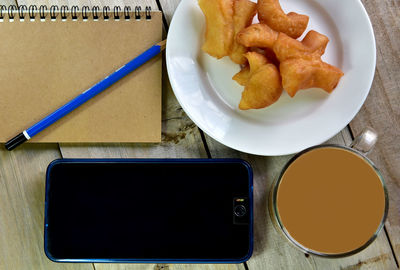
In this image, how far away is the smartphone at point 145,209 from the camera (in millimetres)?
678

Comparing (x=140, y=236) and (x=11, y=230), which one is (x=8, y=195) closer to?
(x=11, y=230)

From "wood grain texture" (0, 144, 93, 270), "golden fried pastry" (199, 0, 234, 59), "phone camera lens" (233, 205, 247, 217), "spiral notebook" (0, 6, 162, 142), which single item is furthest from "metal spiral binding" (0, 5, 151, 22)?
"phone camera lens" (233, 205, 247, 217)

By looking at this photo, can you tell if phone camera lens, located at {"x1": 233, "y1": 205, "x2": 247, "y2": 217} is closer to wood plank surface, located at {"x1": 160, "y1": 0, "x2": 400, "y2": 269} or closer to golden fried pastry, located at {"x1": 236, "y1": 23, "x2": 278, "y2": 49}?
wood plank surface, located at {"x1": 160, "y1": 0, "x2": 400, "y2": 269}

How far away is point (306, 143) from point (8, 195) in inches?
20.7

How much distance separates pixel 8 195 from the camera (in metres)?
0.72

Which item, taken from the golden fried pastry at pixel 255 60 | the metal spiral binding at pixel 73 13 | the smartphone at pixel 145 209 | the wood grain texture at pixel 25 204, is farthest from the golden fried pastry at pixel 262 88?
the wood grain texture at pixel 25 204

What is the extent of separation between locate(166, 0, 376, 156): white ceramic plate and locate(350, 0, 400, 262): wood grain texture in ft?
0.26

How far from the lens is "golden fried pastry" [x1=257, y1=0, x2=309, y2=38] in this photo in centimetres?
59

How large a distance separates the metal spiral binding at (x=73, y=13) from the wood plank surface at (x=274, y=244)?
0.06 metres

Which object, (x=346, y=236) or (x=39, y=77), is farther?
(x=39, y=77)

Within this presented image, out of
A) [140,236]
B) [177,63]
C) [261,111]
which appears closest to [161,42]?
[177,63]

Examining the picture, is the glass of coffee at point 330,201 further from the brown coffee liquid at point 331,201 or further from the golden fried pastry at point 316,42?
the golden fried pastry at point 316,42

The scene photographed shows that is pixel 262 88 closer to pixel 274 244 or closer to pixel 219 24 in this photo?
pixel 219 24

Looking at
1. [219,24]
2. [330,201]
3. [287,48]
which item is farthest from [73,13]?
[330,201]
